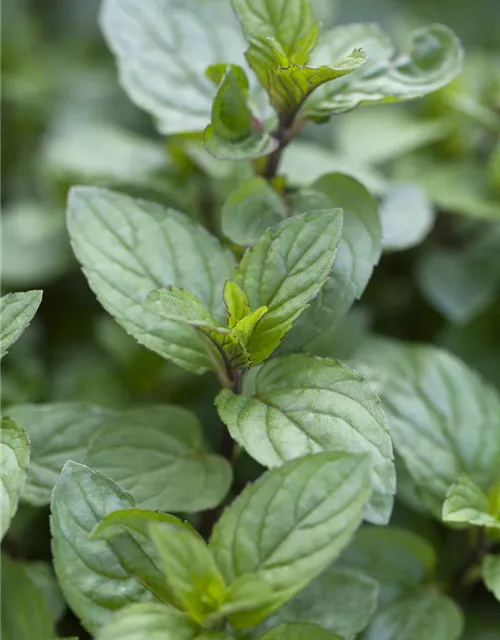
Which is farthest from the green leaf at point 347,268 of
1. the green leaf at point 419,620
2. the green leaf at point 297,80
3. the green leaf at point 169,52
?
the green leaf at point 419,620

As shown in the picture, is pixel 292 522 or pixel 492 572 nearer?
pixel 292 522

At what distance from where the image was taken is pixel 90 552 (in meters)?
0.66

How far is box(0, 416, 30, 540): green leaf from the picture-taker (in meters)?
0.62

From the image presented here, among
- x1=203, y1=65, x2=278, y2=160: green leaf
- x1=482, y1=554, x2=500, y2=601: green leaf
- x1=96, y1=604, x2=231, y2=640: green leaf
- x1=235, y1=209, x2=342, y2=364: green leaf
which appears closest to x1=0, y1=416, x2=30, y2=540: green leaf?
x1=96, y1=604, x2=231, y2=640: green leaf

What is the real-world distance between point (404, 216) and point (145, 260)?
0.39 metres

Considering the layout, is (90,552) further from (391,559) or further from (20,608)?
(391,559)

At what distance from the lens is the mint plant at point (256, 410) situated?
2.01ft

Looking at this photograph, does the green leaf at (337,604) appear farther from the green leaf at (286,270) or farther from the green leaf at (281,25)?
the green leaf at (281,25)

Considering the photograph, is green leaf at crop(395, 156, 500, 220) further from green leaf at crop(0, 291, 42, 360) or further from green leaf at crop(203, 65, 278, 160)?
green leaf at crop(0, 291, 42, 360)

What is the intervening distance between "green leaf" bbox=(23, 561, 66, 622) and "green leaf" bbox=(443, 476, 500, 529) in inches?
16.3

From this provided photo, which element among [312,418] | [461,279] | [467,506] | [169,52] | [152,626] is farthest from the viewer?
[461,279]

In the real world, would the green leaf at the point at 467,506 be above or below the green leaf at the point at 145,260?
below

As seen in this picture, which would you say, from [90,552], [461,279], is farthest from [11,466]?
[461,279]

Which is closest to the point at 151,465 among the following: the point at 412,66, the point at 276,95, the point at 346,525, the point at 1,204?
the point at 346,525
